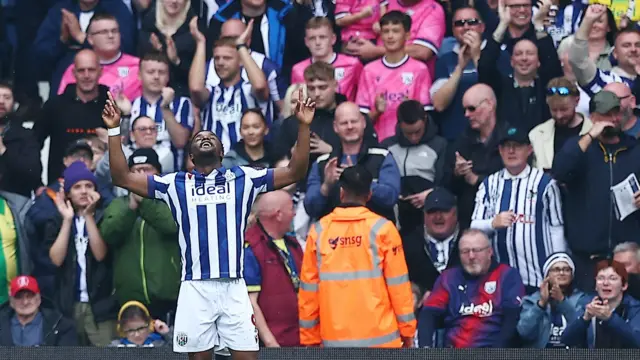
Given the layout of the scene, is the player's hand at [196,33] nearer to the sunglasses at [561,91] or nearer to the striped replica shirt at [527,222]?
the striped replica shirt at [527,222]

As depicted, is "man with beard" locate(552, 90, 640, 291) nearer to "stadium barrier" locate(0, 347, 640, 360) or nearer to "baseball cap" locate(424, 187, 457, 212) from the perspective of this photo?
"baseball cap" locate(424, 187, 457, 212)

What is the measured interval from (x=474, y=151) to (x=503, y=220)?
0.68m

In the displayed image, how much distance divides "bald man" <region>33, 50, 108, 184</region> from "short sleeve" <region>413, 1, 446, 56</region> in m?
2.63

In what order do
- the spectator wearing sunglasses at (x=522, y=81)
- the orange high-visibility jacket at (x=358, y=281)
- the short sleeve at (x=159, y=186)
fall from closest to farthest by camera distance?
the short sleeve at (x=159, y=186)
the orange high-visibility jacket at (x=358, y=281)
the spectator wearing sunglasses at (x=522, y=81)

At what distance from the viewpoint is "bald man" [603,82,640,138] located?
448 inches

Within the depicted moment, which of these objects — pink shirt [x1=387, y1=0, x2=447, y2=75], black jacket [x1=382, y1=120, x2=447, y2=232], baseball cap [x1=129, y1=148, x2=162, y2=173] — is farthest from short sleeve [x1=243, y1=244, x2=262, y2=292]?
pink shirt [x1=387, y1=0, x2=447, y2=75]

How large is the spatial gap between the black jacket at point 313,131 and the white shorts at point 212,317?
301 cm

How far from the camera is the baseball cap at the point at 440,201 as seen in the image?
1099 cm

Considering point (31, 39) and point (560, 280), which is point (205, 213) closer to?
point (560, 280)

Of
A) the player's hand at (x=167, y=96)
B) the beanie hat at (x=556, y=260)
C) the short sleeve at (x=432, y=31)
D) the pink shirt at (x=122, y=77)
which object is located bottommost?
the beanie hat at (x=556, y=260)

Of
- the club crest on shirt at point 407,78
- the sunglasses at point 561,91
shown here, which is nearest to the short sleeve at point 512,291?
the sunglasses at point 561,91

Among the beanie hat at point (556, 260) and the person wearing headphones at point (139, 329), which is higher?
the beanie hat at point (556, 260)

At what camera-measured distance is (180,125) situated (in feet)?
39.4

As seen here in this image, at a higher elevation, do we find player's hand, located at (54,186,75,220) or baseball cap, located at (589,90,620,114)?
baseball cap, located at (589,90,620,114)
